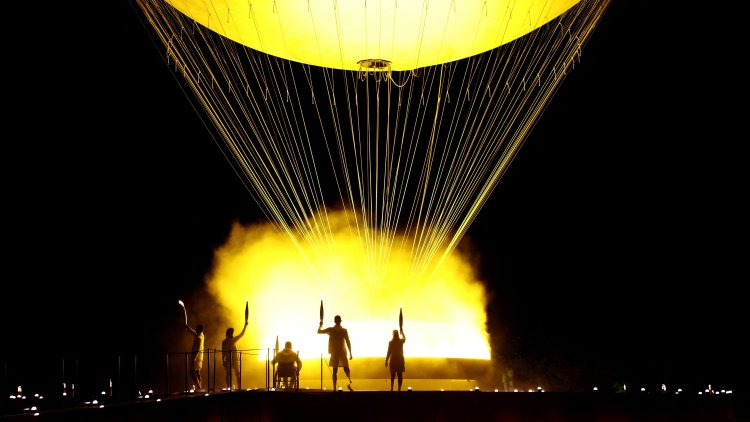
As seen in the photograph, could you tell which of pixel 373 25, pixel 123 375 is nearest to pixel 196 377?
pixel 373 25

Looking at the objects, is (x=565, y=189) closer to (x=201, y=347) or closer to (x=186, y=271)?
(x=186, y=271)

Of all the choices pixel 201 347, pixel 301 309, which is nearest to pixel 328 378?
pixel 201 347

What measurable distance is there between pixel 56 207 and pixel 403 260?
446 inches

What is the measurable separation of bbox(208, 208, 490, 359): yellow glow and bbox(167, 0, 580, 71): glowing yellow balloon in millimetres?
7043

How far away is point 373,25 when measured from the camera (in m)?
15.1

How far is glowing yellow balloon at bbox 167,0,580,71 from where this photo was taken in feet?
47.7

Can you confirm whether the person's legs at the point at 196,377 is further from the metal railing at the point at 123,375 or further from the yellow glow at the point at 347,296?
the yellow glow at the point at 347,296

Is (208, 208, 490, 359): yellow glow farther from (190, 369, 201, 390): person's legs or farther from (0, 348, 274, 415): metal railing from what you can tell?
(190, 369, 201, 390): person's legs

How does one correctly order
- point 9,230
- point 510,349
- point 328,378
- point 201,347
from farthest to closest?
point 510,349, point 9,230, point 328,378, point 201,347

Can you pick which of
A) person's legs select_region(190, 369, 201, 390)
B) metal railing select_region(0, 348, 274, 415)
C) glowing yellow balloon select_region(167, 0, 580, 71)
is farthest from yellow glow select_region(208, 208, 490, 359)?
glowing yellow balloon select_region(167, 0, 580, 71)

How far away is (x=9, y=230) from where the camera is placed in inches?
947

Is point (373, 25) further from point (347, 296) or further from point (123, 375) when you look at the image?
point (123, 375)

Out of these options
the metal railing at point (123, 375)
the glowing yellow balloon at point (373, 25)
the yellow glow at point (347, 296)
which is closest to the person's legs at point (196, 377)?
the metal railing at point (123, 375)

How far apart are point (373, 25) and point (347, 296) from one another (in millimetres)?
10776
